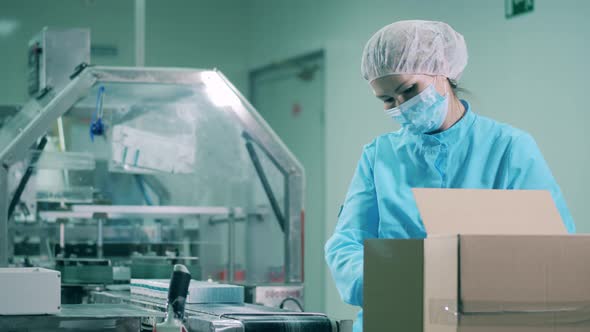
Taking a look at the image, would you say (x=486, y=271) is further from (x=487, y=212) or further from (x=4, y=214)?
(x=4, y=214)

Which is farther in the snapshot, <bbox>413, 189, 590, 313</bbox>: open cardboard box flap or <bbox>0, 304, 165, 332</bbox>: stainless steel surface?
<bbox>0, 304, 165, 332</bbox>: stainless steel surface

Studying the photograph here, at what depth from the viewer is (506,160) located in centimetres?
185

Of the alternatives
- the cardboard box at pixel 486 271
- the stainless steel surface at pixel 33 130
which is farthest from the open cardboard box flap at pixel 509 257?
the stainless steel surface at pixel 33 130

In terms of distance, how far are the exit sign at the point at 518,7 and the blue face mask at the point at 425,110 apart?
87.0 inches

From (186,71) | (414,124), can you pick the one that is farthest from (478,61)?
(414,124)

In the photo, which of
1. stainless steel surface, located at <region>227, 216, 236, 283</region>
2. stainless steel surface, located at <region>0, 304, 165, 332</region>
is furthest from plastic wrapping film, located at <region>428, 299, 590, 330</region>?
stainless steel surface, located at <region>227, 216, 236, 283</region>

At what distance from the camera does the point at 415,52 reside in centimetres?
189

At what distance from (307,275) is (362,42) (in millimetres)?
1663

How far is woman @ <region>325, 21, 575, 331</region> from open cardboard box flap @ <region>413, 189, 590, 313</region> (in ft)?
1.63

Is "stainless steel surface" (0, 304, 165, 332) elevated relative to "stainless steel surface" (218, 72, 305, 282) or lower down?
lower down

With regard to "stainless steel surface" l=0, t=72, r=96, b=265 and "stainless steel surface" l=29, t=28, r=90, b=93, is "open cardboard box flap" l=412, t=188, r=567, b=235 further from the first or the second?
"stainless steel surface" l=29, t=28, r=90, b=93

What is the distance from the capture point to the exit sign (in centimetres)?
393

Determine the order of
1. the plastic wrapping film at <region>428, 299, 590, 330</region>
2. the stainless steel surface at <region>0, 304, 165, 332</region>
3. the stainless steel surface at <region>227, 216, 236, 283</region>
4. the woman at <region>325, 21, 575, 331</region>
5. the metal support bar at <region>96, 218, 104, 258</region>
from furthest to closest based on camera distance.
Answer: the stainless steel surface at <region>227, 216, 236, 283</region>
the metal support bar at <region>96, 218, 104, 258</region>
the woman at <region>325, 21, 575, 331</region>
the stainless steel surface at <region>0, 304, 165, 332</region>
the plastic wrapping film at <region>428, 299, 590, 330</region>

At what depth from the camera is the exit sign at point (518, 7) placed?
3.93 meters
